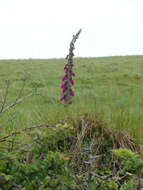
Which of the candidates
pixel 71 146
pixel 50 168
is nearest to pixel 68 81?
pixel 71 146

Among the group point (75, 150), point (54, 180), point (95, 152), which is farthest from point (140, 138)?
point (54, 180)

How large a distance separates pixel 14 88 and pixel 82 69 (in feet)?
17.4

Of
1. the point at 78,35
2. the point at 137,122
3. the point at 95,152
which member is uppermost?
the point at 78,35

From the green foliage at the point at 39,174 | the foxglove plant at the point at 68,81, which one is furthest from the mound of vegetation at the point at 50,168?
the foxglove plant at the point at 68,81

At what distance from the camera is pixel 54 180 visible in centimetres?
166

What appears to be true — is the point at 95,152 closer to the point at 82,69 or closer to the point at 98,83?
the point at 98,83

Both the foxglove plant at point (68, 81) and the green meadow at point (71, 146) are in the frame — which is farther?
the foxglove plant at point (68, 81)

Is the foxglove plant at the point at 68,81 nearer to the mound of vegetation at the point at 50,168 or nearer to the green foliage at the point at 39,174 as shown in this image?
the mound of vegetation at the point at 50,168

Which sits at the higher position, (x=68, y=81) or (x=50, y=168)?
(x=68, y=81)

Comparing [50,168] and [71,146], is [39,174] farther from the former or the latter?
[71,146]

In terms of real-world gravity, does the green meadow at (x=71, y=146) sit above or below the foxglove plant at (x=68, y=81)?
below

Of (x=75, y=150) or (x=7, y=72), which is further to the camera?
(x=7, y=72)

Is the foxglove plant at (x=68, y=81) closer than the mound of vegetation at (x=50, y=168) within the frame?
No

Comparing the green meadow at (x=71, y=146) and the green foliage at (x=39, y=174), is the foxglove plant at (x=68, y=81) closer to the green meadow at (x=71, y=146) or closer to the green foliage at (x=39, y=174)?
the green meadow at (x=71, y=146)
